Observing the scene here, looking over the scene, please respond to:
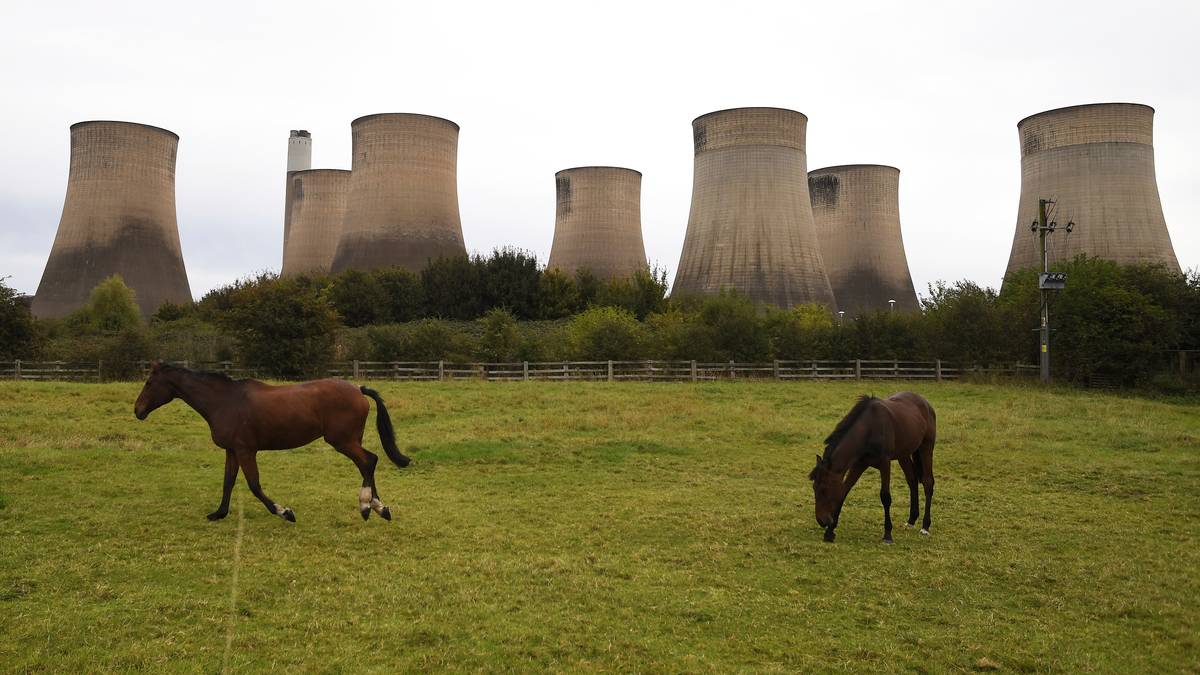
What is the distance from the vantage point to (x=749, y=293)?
125 feet

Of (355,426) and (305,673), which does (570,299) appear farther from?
(305,673)

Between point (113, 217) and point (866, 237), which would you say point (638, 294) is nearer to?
point (866, 237)

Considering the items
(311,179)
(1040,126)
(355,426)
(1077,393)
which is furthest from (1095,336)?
(311,179)

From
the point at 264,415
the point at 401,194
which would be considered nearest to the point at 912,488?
the point at 264,415

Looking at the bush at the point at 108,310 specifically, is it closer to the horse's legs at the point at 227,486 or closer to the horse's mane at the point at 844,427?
the horse's legs at the point at 227,486

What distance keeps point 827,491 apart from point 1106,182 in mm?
34374

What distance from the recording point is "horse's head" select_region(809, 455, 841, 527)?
7.50m

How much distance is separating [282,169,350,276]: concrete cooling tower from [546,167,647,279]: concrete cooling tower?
14.5 meters

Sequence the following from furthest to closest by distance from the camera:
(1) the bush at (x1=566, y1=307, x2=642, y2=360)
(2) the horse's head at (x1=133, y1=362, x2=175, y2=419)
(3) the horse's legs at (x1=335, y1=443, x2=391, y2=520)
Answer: (1) the bush at (x1=566, y1=307, x2=642, y2=360) < (2) the horse's head at (x1=133, y1=362, x2=175, y2=419) < (3) the horse's legs at (x1=335, y1=443, x2=391, y2=520)

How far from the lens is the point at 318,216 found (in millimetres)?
55875

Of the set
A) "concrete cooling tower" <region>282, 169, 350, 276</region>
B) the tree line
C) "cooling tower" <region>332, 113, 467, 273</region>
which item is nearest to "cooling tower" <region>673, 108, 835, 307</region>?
the tree line

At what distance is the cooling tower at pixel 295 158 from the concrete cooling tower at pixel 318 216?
7.59 m

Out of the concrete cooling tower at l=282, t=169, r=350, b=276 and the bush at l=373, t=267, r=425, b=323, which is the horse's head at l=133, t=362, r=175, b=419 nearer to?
the bush at l=373, t=267, r=425, b=323

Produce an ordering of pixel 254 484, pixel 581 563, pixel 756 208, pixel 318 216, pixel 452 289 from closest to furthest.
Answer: pixel 581 563
pixel 254 484
pixel 756 208
pixel 452 289
pixel 318 216
